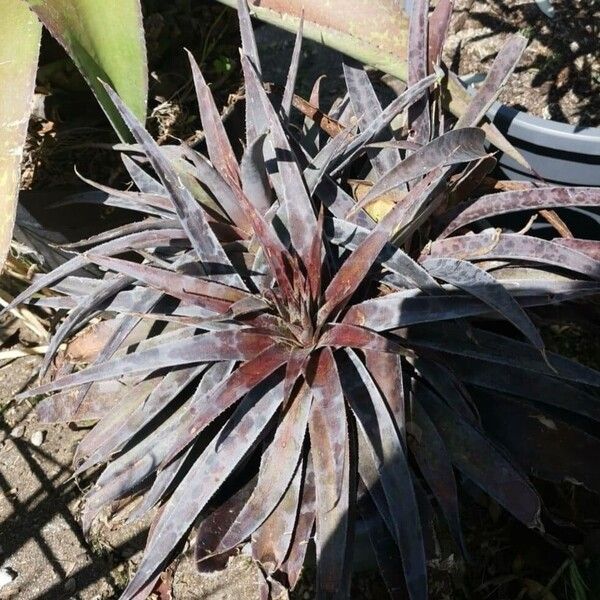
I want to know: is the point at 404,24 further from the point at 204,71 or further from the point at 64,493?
the point at 64,493

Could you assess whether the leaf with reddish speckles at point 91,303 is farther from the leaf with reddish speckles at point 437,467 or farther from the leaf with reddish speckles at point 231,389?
the leaf with reddish speckles at point 437,467

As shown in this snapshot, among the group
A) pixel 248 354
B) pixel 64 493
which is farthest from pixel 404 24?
pixel 64 493

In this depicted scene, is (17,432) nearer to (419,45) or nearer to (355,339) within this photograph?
(355,339)

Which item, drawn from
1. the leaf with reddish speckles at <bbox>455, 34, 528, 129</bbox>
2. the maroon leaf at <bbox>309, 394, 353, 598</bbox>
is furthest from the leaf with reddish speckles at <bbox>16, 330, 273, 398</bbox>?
the leaf with reddish speckles at <bbox>455, 34, 528, 129</bbox>

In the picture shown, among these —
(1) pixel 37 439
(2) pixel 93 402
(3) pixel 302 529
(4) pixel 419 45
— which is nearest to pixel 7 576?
(1) pixel 37 439

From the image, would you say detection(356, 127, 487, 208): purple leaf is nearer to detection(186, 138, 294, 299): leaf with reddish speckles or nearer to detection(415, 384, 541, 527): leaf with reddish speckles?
detection(186, 138, 294, 299): leaf with reddish speckles

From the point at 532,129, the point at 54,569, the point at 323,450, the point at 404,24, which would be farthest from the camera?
the point at 54,569
